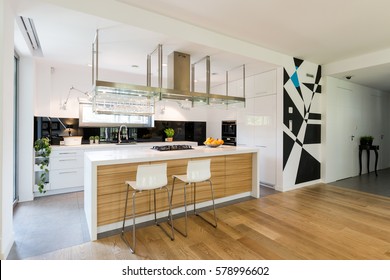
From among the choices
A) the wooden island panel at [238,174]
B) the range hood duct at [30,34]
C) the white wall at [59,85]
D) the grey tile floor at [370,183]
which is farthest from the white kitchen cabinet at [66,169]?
the grey tile floor at [370,183]

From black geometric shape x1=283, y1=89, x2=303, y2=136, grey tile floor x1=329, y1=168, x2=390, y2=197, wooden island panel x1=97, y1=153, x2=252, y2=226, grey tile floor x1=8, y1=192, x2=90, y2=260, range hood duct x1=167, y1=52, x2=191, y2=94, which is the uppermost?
range hood duct x1=167, y1=52, x2=191, y2=94

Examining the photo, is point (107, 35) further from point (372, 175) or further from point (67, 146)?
point (372, 175)

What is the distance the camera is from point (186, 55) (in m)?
3.53

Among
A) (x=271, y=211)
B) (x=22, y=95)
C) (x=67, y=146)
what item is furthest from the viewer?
(x=67, y=146)

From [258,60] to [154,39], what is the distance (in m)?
1.85

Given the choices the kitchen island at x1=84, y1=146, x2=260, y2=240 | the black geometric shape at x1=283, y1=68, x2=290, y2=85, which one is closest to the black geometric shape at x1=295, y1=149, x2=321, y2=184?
the kitchen island at x1=84, y1=146, x2=260, y2=240

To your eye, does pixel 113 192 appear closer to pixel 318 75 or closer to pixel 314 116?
pixel 314 116

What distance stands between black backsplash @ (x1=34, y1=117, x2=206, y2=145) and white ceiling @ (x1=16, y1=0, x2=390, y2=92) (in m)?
1.27

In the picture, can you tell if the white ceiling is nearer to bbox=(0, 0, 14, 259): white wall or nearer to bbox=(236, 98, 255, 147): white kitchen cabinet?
bbox=(0, 0, 14, 259): white wall

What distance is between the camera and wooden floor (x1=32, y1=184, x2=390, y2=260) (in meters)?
2.08

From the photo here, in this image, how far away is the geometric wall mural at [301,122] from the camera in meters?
4.26

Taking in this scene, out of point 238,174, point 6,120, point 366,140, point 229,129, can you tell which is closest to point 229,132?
point 229,129

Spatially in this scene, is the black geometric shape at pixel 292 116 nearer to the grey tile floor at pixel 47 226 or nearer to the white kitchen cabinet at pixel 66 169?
the grey tile floor at pixel 47 226
